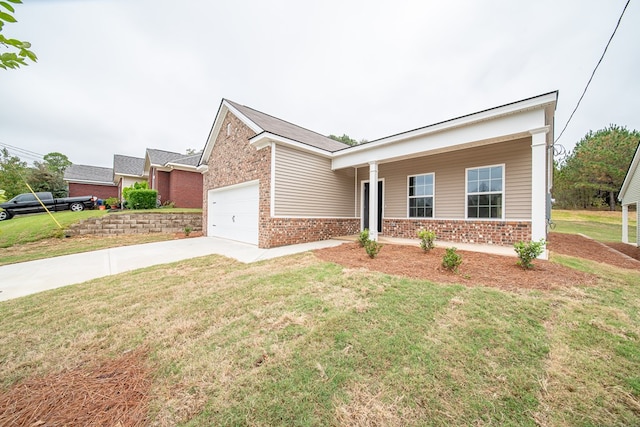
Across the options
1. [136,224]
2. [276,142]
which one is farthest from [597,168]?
[136,224]

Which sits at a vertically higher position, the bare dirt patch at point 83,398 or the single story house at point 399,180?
the single story house at point 399,180

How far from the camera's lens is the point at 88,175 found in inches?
909

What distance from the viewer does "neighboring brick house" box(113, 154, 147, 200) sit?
20078mm

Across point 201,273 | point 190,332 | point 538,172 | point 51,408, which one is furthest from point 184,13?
point 538,172

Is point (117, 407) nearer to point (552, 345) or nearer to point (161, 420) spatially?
point (161, 420)

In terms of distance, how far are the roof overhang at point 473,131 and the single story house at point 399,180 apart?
2cm

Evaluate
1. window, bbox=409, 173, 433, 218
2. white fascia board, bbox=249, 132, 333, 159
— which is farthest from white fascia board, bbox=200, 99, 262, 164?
window, bbox=409, 173, 433, 218

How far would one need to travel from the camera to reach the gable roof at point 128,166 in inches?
794

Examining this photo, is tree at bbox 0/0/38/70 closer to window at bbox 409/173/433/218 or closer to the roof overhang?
the roof overhang

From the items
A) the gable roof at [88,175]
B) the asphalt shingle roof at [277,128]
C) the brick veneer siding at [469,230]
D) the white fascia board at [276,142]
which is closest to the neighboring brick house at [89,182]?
the gable roof at [88,175]

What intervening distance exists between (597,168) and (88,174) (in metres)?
49.5

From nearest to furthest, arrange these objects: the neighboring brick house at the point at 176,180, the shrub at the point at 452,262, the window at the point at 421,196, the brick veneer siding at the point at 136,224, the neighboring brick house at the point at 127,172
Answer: the shrub at the point at 452,262 < the window at the point at 421,196 < the brick veneer siding at the point at 136,224 < the neighboring brick house at the point at 176,180 < the neighboring brick house at the point at 127,172

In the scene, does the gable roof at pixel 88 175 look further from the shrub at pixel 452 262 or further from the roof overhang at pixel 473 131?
the shrub at pixel 452 262

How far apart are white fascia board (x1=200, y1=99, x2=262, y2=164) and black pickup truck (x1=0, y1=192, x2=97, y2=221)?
1028 cm
